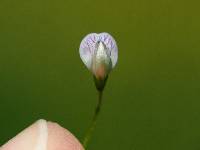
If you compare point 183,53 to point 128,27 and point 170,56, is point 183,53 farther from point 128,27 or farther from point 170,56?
point 128,27

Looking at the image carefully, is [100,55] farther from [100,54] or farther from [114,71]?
[114,71]

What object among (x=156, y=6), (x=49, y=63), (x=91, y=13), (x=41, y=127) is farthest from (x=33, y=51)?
(x=41, y=127)

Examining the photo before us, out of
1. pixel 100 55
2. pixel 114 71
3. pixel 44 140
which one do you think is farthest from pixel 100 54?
pixel 114 71

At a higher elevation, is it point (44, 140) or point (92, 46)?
point (92, 46)

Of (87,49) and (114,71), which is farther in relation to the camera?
(114,71)

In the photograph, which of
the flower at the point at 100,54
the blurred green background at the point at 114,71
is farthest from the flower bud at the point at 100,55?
the blurred green background at the point at 114,71

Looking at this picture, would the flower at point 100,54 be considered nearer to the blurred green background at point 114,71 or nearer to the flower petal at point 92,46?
the flower petal at point 92,46
